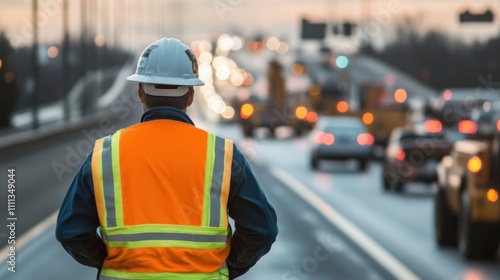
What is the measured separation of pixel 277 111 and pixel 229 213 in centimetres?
6163

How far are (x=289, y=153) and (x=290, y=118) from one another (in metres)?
15.9

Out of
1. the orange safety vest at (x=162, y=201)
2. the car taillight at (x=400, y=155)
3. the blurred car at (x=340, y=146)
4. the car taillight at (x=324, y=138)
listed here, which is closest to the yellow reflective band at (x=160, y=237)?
the orange safety vest at (x=162, y=201)

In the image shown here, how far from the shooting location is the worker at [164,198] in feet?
17.0

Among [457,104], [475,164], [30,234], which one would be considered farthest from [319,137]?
[475,164]

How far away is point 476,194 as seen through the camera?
16609mm

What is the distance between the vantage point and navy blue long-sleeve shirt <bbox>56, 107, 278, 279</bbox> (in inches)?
209

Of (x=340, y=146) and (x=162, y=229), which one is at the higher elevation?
(x=162, y=229)

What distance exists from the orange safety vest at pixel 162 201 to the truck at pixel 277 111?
58.7 m

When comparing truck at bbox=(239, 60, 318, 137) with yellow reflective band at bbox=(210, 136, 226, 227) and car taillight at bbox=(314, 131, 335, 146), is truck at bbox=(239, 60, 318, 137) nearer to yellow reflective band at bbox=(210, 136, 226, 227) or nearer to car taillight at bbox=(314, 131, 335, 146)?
car taillight at bbox=(314, 131, 335, 146)

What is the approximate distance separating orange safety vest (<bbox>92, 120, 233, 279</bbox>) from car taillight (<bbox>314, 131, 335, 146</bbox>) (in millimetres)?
36130

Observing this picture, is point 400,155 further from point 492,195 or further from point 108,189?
point 108,189

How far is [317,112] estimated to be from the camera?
75.1 meters

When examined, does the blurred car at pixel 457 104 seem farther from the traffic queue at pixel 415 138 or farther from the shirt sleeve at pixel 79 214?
the shirt sleeve at pixel 79 214

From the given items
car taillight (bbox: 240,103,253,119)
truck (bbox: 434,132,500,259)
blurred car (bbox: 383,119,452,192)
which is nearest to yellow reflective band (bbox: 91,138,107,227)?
truck (bbox: 434,132,500,259)
